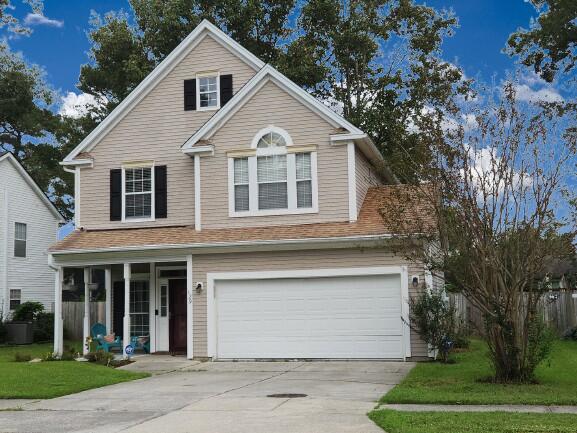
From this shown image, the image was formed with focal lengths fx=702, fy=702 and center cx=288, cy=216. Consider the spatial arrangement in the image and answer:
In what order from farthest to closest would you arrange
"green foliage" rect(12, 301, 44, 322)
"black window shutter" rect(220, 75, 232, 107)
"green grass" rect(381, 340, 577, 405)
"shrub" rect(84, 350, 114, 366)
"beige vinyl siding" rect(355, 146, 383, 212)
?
"green foliage" rect(12, 301, 44, 322), "black window shutter" rect(220, 75, 232, 107), "beige vinyl siding" rect(355, 146, 383, 212), "shrub" rect(84, 350, 114, 366), "green grass" rect(381, 340, 577, 405)

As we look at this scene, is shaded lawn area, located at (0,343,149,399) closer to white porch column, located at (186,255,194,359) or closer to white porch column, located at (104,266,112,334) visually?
white porch column, located at (186,255,194,359)

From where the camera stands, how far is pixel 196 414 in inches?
405

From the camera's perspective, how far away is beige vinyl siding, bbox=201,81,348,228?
18.9 meters

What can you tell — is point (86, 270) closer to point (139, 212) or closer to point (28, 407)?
point (139, 212)

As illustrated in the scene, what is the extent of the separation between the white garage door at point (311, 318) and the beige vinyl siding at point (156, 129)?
A: 455 cm

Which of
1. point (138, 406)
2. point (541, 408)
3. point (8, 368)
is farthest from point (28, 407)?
point (541, 408)

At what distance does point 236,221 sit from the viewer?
770 inches

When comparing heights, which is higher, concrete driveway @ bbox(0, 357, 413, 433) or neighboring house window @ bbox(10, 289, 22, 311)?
neighboring house window @ bbox(10, 289, 22, 311)

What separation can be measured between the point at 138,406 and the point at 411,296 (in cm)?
834

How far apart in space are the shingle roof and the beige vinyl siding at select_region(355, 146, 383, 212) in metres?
0.22

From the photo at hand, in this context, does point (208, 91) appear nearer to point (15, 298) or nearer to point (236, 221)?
point (236, 221)

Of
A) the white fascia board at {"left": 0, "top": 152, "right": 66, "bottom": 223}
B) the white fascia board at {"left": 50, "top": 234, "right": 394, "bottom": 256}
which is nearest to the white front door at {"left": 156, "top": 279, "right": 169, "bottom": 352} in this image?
the white fascia board at {"left": 50, "top": 234, "right": 394, "bottom": 256}

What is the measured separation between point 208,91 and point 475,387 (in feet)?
42.9

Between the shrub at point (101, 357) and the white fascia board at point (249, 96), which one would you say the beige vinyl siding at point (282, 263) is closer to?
the shrub at point (101, 357)
